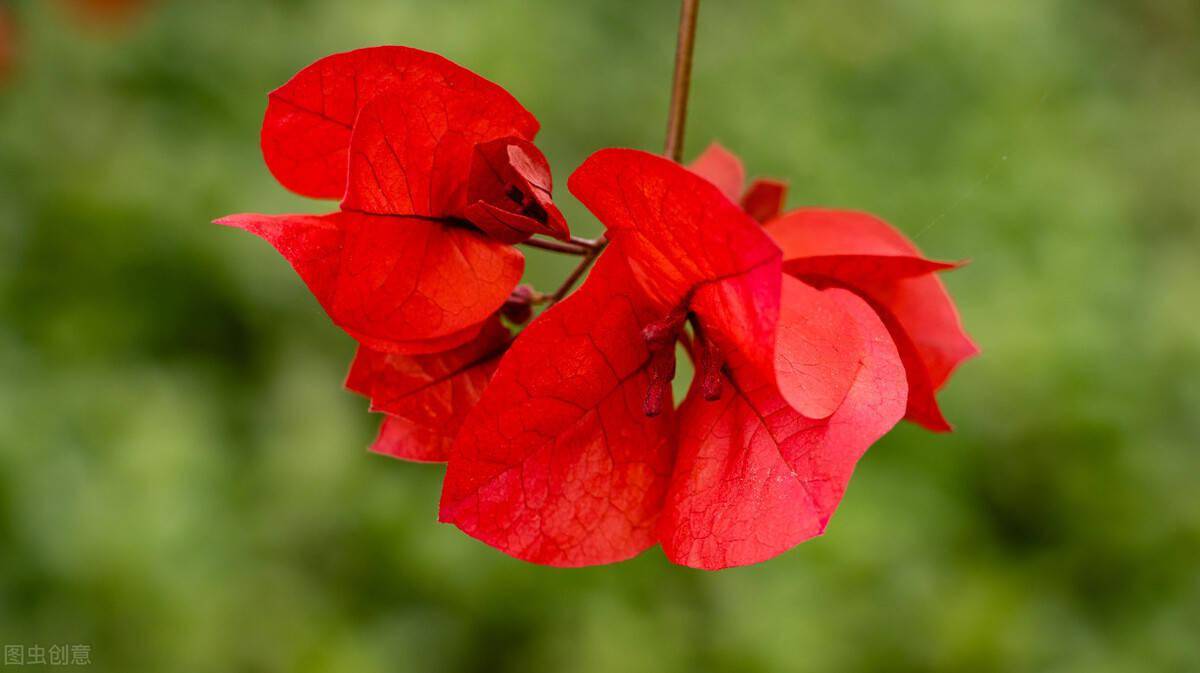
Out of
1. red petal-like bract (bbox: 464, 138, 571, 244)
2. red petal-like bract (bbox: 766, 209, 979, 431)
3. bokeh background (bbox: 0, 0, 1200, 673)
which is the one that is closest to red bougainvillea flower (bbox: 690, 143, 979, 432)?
red petal-like bract (bbox: 766, 209, 979, 431)

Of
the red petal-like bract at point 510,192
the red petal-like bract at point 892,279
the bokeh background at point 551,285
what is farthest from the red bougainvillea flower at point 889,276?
the bokeh background at point 551,285

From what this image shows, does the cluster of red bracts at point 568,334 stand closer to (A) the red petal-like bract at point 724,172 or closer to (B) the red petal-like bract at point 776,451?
(B) the red petal-like bract at point 776,451

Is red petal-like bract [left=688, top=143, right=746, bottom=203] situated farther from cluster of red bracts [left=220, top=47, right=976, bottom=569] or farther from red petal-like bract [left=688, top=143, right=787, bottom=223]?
cluster of red bracts [left=220, top=47, right=976, bottom=569]

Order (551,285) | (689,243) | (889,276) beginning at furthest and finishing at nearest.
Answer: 1. (551,285)
2. (889,276)
3. (689,243)

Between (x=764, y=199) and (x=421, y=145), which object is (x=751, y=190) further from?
(x=421, y=145)

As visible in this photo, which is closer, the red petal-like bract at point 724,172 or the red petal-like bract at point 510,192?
the red petal-like bract at point 510,192

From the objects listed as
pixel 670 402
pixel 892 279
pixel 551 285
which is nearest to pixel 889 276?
pixel 892 279
